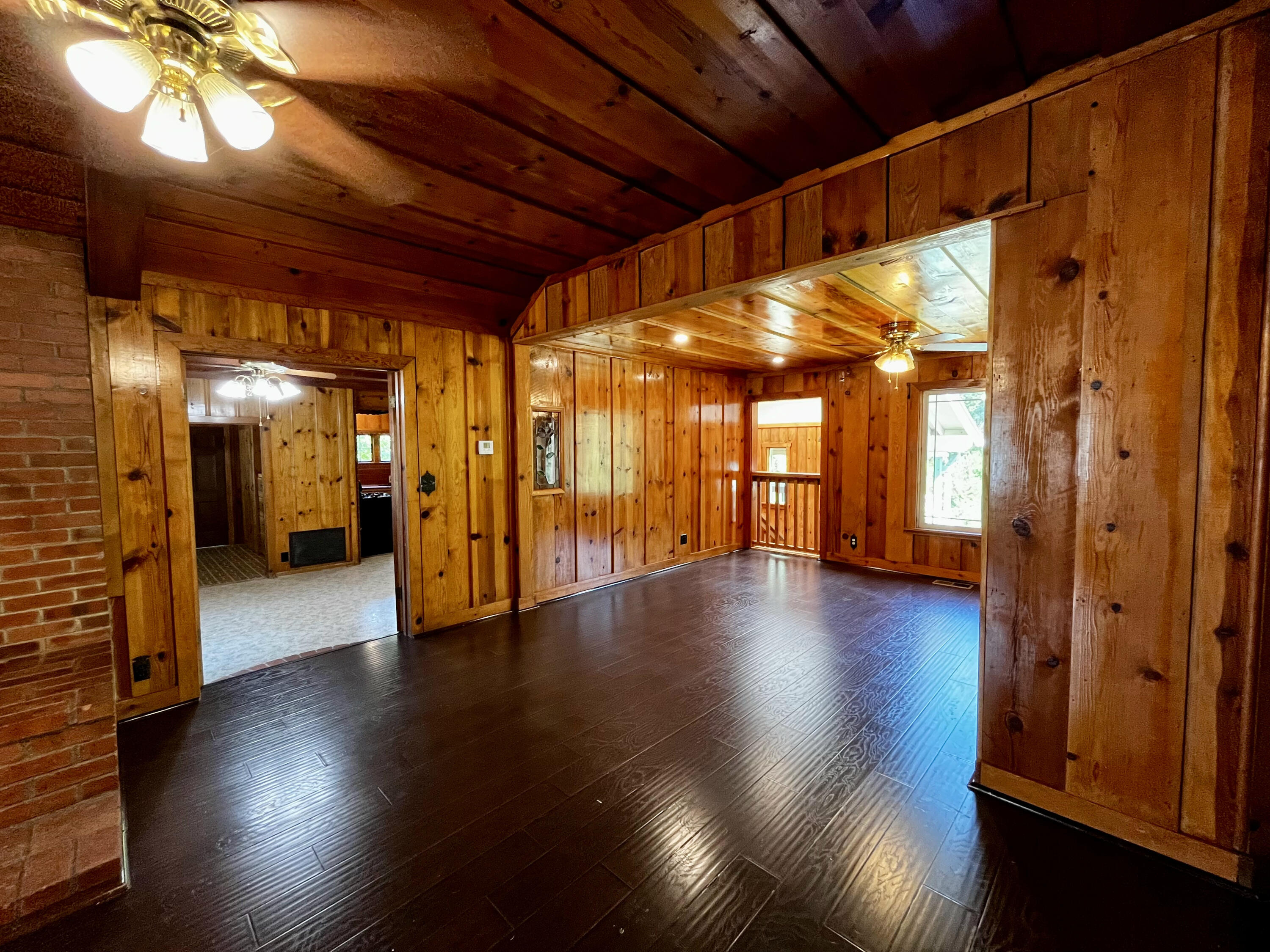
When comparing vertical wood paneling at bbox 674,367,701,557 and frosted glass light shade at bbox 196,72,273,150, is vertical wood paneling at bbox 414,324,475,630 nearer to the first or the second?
frosted glass light shade at bbox 196,72,273,150

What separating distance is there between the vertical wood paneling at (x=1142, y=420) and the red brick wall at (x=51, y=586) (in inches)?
126

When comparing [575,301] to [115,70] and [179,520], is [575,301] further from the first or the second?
[179,520]

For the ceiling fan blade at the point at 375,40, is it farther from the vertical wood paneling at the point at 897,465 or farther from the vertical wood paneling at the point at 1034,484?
the vertical wood paneling at the point at 897,465

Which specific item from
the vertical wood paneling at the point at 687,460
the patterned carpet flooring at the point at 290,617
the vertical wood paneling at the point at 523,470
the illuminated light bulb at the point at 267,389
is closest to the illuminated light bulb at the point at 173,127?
the vertical wood paneling at the point at 523,470

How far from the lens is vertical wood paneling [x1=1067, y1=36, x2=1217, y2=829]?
1.47 meters

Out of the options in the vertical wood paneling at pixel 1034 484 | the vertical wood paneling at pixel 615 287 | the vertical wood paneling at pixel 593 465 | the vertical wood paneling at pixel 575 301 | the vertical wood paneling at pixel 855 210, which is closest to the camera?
the vertical wood paneling at pixel 1034 484

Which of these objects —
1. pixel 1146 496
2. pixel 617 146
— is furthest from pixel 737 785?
pixel 617 146

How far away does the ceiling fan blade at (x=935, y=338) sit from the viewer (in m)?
4.27

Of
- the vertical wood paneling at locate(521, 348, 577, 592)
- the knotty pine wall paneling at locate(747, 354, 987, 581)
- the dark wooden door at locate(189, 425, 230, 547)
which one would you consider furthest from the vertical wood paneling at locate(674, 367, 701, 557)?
the dark wooden door at locate(189, 425, 230, 547)

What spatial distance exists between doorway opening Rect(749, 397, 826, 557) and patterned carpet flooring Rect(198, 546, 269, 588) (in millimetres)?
5999

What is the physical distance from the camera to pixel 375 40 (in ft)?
3.58

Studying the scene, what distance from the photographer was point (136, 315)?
8.34 ft

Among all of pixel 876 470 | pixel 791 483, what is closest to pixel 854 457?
pixel 876 470

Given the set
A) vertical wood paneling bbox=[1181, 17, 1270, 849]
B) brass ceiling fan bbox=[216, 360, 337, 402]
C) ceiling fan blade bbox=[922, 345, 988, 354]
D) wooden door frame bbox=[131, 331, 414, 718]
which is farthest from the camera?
brass ceiling fan bbox=[216, 360, 337, 402]
